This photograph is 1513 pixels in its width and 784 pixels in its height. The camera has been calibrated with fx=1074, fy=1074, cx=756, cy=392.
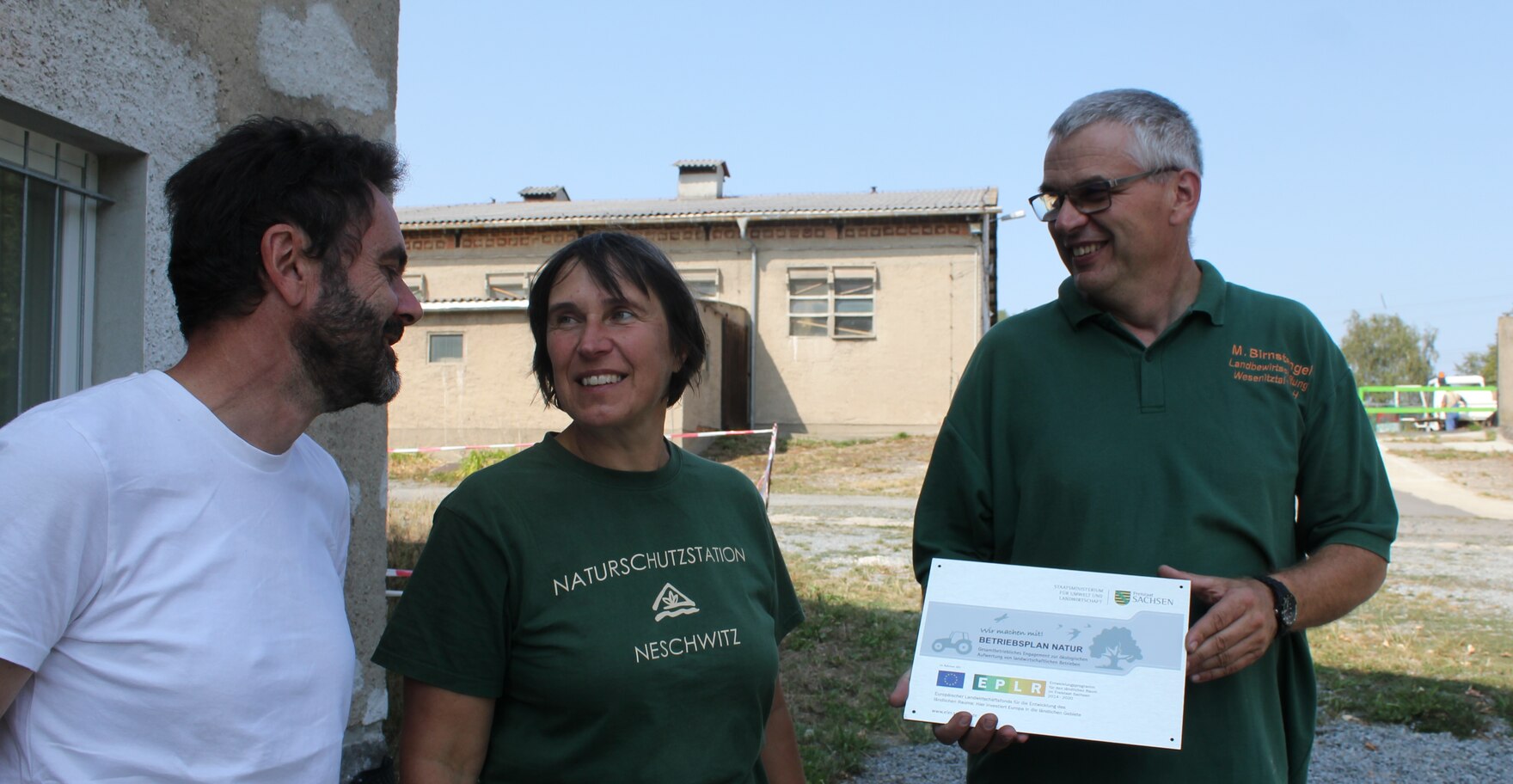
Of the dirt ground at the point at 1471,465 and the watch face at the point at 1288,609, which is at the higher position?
the watch face at the point at 1288,609

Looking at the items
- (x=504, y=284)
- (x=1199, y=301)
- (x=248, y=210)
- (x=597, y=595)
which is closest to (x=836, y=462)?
(x=504, y=284)

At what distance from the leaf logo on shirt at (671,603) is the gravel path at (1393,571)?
3046 millimetres

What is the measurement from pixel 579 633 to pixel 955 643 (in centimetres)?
75

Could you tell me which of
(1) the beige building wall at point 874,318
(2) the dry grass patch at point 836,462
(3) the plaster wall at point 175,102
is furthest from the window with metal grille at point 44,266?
(1) the beige building wall at point 874,318

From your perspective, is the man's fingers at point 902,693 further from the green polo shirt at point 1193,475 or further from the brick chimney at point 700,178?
the brick chimney at point 700,178

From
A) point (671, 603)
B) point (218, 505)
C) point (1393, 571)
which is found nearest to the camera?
point (218, 505)

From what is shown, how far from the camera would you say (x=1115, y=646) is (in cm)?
208

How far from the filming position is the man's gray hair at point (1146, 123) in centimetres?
238

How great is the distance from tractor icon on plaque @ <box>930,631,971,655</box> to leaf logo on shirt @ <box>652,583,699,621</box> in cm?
49

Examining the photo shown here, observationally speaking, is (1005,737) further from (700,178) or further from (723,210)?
(700,178)

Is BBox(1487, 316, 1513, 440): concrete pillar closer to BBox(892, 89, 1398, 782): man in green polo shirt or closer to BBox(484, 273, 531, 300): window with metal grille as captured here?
BBox(484, 273, 531, 300): window with metal grille

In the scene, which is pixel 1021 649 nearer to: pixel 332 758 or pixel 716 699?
pixel 716 699

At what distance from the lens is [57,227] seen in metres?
2.88

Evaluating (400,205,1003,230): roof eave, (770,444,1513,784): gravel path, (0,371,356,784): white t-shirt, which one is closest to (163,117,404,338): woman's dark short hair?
(0,371,356,784): white t-shirt
